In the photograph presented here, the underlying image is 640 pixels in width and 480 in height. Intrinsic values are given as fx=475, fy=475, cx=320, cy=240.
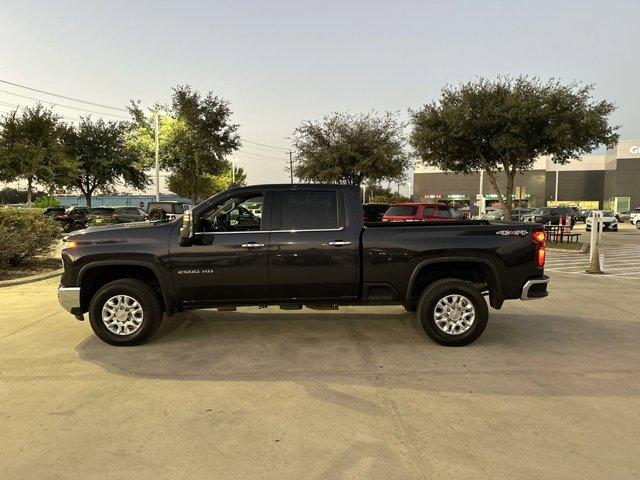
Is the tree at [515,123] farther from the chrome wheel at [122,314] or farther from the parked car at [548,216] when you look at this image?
the chrome wheel at [122,314]

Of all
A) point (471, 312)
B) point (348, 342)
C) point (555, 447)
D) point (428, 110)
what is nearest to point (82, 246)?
point (348, 342)

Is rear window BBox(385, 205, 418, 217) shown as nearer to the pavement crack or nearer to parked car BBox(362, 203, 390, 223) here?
parked car BBox(362, 203, 390, 223)

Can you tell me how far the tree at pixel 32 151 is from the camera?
26.0m

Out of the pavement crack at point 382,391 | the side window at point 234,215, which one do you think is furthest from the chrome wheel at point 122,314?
the pavement crack at point 382,391

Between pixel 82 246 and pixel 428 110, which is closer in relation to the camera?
pixel 82 246

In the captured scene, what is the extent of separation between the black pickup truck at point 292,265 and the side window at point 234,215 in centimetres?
4

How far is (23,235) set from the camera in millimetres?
10789

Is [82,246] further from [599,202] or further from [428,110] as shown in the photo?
[599,202]

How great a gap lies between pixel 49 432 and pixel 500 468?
10.8 ft

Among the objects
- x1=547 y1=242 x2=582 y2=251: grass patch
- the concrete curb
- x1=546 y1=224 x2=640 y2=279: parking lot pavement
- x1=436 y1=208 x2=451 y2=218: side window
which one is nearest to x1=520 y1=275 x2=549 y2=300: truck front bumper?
x1=546 y1=224 x2=640 y2=279: parking lot pavement

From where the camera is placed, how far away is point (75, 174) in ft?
99.2

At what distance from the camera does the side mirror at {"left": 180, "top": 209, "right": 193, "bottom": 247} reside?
17.6 feet

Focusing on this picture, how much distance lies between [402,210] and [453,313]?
1206 cm

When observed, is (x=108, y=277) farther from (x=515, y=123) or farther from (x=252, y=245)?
(x=515, y=123)
